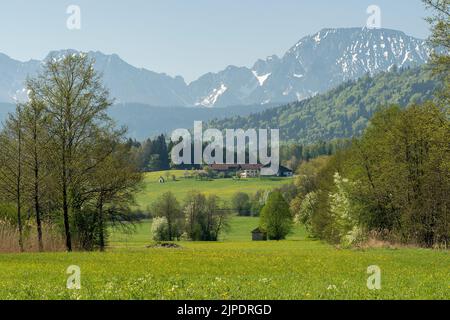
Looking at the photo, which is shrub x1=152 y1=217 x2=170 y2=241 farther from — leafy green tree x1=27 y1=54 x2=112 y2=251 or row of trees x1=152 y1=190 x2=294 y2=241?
leafy green tree x1=27 y1=54 x2=112 y2=251

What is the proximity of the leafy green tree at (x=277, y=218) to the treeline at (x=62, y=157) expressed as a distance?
84.0 metres

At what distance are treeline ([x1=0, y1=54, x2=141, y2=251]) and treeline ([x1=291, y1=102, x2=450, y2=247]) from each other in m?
23.3

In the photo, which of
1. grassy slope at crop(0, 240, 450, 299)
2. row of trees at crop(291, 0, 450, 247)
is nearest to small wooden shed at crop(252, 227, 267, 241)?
row of trees at crop(291, 0, 450, 247)

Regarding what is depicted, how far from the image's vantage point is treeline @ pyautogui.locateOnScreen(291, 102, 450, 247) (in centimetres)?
5372

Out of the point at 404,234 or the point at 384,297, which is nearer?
the point at 384,297

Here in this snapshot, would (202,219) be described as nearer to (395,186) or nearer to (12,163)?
(395,186)

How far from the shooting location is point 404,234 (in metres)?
54.9

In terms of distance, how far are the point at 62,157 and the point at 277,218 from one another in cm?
9285

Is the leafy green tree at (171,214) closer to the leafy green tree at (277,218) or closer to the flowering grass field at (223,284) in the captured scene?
the leafy green tree at (277,218)

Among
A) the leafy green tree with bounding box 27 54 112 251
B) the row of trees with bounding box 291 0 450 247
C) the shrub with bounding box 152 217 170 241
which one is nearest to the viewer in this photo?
the leafy green tree with bounding box 27 54 112 251

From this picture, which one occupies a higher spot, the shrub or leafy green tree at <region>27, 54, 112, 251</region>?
leafy green tree at <region>27, 54, 112, 251</region>
